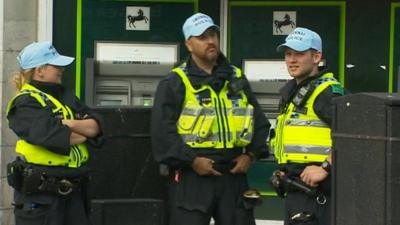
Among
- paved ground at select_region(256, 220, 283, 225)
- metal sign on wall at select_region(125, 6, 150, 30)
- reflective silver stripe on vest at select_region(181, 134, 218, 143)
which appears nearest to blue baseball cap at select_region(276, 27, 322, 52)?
reflective silver stripe on vest at select_region(181, 134, 218, 143)

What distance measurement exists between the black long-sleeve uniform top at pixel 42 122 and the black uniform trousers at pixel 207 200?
0.60 metres

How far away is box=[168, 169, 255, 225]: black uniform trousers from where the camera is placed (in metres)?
4.96

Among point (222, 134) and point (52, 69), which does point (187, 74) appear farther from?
point (52, 69)

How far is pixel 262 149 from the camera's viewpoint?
5.20 meters

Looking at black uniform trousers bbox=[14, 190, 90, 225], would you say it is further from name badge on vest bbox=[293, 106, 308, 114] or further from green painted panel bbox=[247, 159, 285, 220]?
green painted panel bbox=[247, 159, 285, 220]

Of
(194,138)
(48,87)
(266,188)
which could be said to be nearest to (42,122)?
(48,87)

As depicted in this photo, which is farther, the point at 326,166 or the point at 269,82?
the point at 269,82

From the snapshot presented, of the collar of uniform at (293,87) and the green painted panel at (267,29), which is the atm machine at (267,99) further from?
the collar of uniform at (293,87)

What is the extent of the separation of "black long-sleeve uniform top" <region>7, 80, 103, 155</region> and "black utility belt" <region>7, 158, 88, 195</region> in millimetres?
A: 129

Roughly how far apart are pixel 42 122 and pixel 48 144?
14 centimetres

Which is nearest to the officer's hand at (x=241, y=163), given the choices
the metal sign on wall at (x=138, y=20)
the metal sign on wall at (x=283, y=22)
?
the metal sign on wall at (x=283, y=22)

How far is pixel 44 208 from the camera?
4945 mm

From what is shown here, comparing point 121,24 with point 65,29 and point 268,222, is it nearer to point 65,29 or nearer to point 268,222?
point 65,29

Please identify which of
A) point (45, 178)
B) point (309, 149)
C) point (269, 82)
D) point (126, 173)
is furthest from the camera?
point (269, 82)
